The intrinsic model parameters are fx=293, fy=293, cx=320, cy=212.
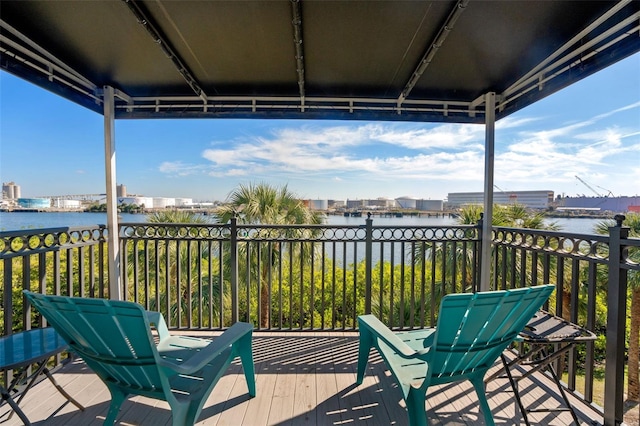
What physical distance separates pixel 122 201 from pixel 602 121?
852 inches

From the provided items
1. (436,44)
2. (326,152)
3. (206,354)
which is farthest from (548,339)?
(326,152)

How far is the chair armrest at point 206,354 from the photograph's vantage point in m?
1.31

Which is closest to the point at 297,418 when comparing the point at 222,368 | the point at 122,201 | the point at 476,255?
the point at 222,368

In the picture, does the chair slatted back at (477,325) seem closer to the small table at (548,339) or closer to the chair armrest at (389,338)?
the chair armrest at (389,338)

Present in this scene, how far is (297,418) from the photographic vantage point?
6.09 feet

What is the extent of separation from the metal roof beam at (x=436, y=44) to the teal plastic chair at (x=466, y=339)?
69.6 inches

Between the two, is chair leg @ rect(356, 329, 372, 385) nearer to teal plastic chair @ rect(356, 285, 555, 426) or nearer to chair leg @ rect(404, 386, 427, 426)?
teal plastic chair @ rect(356, 285, 555, 426)

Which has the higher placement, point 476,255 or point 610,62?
point 610,62

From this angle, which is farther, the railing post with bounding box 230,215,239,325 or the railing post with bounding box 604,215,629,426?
the railing post with bounding box 230,215,239,325

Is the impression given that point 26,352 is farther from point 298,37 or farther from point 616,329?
point 616,329

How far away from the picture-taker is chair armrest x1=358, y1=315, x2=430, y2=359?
1490 mm

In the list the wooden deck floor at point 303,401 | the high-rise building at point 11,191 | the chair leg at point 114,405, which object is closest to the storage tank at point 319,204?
the wooden deck floor at point 303,401

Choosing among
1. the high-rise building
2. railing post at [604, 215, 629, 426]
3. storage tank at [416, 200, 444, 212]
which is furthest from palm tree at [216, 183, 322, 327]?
railing post at [604, 215, 629, 426]

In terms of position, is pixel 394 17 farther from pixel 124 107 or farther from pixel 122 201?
pixel 122 201
